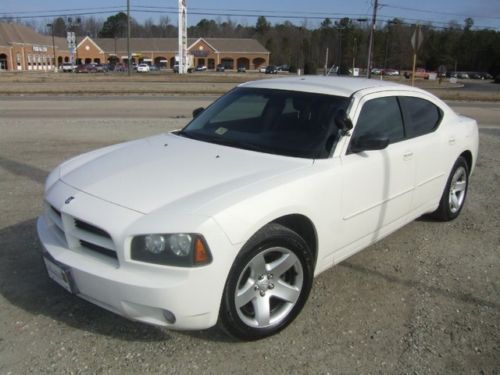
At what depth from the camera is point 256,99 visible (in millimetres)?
4613

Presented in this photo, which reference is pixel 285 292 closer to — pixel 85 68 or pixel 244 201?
pixel 244 201

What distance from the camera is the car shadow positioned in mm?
3363

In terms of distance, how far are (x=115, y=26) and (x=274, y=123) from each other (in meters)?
142

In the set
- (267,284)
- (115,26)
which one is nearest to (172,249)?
(267,284)

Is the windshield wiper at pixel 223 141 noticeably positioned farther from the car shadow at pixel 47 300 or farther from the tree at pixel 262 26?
the tree at pixel 262 26

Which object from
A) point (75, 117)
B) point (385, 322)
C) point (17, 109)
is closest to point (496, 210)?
point (385, 322)

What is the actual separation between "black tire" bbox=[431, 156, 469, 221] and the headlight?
11.3ft

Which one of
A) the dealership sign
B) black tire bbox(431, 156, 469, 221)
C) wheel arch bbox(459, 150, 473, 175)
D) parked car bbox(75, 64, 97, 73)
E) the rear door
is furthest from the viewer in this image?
the dealership sign

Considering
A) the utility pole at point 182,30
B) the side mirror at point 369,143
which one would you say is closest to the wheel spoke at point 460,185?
the side mirror at point 369,143

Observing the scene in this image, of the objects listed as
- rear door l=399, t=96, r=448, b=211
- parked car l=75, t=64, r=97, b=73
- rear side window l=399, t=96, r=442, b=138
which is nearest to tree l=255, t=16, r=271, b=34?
parked car l=75, t=64, r=97, b=73

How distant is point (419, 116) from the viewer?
15.9 ft

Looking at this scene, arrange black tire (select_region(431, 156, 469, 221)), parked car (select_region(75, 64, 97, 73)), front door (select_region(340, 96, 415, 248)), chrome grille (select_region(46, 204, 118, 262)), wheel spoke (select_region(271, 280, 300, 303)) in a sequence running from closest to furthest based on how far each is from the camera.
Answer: chrome grille (select_region(46, 204, 118, 262))
wheel spoke (select_region(271, 280, 300, 303))
front door (select_region(340, 96, 415, 248))
black tire (select_region(431, 156, 469, 221))
parked car (select_region(75, 64, 97, 73))

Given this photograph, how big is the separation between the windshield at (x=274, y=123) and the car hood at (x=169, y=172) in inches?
6.4

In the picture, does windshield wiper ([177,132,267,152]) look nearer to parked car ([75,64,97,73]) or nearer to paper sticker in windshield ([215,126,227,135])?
paper sticker in windshield ([215,126,227,135])
